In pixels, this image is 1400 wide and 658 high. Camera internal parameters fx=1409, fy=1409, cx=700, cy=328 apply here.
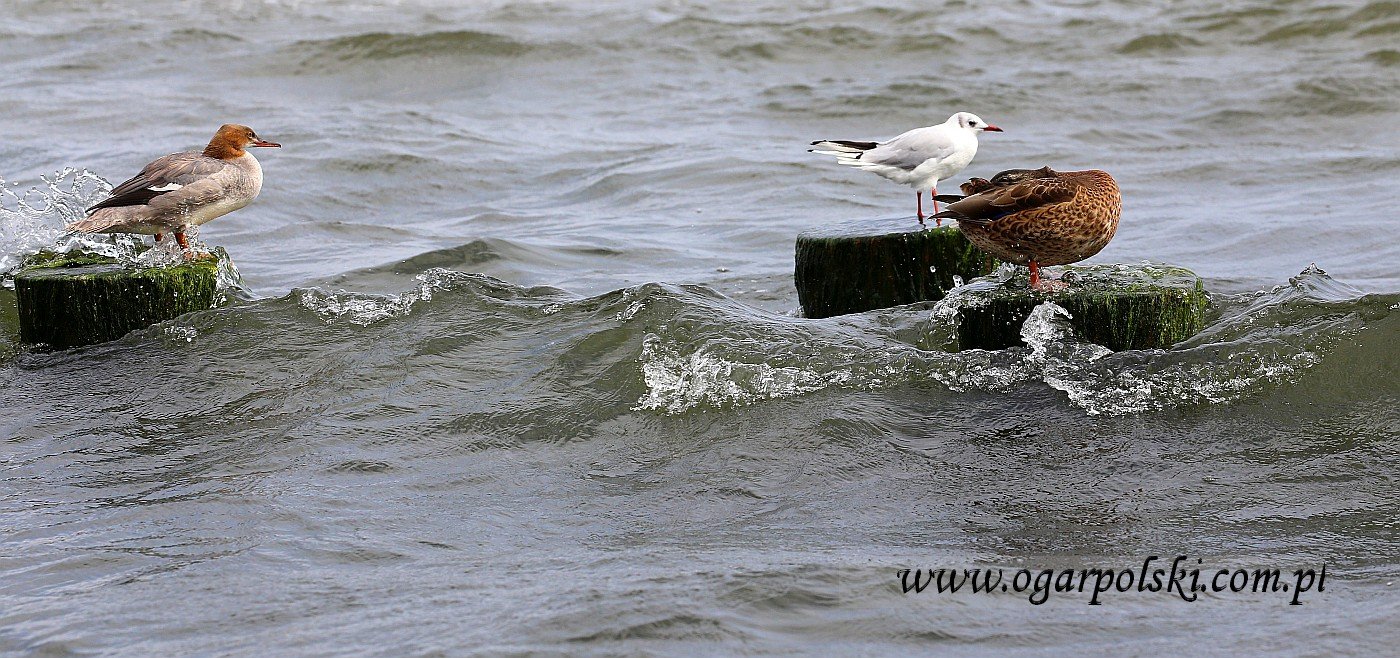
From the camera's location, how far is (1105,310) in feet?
18.8

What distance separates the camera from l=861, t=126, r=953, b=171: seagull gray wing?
700 centimetres

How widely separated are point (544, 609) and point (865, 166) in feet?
12.8

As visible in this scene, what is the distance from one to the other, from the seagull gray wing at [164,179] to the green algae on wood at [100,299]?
0.33 metres

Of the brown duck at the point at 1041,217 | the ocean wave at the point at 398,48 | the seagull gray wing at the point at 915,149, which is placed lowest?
the brown duck at the point at 1041,217

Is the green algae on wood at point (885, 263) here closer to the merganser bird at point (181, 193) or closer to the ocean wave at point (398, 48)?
the merganser bird at point (181, 193)

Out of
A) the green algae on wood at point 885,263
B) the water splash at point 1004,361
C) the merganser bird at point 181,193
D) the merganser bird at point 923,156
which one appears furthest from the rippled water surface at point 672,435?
the merganser bird at point 923,156

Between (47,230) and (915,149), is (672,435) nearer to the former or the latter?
(915,149)

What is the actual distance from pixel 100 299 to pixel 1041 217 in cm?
435

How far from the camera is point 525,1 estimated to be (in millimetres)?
23703

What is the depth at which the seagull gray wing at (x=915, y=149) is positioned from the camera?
7.00m

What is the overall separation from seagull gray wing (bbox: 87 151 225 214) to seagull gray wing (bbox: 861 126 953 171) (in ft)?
11.0

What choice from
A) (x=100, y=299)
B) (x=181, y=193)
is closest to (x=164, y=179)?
(x=181, y=193)

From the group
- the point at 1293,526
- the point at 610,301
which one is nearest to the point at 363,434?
the point at 610,301

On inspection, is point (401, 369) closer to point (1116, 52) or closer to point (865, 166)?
point (865, 166)
